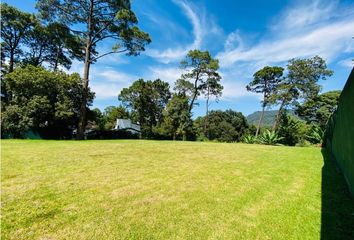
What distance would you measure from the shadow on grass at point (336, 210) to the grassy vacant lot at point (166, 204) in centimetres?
1

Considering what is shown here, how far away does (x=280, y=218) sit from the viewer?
10.4 feet

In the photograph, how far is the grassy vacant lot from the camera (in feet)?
8.91

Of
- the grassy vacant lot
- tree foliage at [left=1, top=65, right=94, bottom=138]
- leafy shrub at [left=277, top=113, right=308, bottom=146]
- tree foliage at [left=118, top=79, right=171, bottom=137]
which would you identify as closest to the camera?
the grassy vacant lot

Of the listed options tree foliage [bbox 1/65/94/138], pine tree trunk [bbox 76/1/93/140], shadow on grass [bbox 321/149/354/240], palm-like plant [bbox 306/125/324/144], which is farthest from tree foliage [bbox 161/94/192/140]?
shadow on grass [bbox 321/149/354/240]

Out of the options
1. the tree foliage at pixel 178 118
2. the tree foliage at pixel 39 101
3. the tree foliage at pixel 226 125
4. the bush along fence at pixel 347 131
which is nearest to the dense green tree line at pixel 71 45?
the tree foliage at pixel 39 101

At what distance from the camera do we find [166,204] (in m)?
3.57

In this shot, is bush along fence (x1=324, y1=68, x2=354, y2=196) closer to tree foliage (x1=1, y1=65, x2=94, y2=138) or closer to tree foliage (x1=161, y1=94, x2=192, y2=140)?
tree foliage (x1=1, y1=65, x2=94, y2=138)

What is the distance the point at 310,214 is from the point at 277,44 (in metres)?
15.1

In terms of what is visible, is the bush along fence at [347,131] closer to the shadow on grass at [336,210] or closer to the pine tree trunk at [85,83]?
the shadow on grass at [336,210]

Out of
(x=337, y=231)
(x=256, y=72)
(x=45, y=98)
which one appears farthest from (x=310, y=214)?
(x=256, y=72)

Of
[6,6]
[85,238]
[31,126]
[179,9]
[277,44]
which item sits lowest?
[85,238]

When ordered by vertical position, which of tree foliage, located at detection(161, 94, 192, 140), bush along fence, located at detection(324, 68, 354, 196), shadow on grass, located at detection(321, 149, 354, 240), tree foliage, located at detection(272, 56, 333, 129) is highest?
tree foliage, located at detection(272, 56, 333, 129)

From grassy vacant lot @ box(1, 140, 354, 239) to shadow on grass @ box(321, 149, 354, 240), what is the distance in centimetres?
1

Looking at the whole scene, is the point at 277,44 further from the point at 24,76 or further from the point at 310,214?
the point at 24,76
